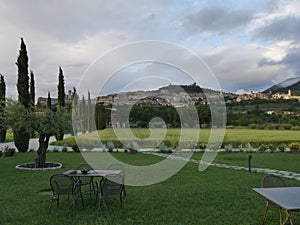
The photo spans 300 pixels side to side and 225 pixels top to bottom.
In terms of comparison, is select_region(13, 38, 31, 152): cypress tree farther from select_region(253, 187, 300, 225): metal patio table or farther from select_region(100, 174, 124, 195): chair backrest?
select_region(253, 187, 300, 225): metal patio table

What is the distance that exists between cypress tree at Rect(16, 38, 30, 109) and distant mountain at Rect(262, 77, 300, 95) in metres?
27.9

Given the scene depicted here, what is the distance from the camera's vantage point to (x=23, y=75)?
15789mm

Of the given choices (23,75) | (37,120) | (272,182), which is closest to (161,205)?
(272,182)

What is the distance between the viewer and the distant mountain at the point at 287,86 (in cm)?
3286

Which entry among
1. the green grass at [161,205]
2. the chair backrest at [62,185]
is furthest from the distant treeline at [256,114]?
the chair backrest at [62,185]

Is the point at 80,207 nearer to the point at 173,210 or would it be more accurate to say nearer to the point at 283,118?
the point at 173,210

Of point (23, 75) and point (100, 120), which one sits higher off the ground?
point (23, 75)

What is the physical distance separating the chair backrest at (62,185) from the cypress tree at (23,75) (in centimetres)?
1156

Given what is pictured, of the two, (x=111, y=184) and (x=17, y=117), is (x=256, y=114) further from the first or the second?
(x=111, y=184)

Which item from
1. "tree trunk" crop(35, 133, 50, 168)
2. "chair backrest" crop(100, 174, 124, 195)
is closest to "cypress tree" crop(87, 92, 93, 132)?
"tree trunk" crop(35, 133, 50, 168)

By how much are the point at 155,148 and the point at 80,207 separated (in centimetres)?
1272

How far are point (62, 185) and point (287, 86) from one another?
34.3m

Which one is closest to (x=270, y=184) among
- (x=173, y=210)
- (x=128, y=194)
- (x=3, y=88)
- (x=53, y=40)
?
(x=173, y=210)

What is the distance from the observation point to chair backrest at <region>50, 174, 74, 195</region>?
5.18 m
